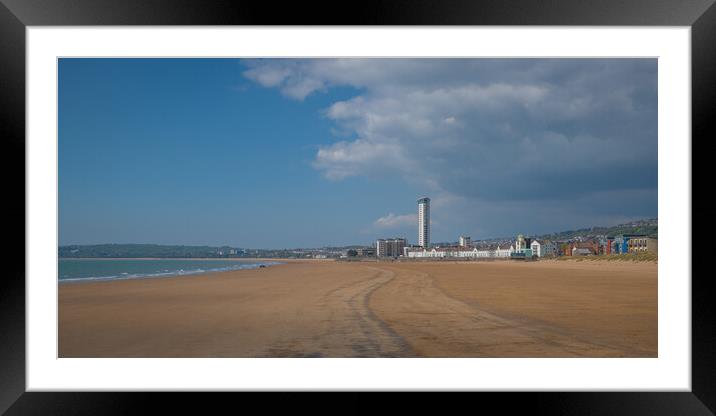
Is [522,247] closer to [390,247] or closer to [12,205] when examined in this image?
[390,247]

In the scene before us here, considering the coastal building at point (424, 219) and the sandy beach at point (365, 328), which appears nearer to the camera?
the sandy beach at point (365, 328)

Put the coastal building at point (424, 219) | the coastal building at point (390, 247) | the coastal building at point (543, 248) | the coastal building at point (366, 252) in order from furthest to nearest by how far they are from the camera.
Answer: the coastal building at point (424, 219)
the coastal building at point (366, 252)
the coastal building at point (390, 247)
the coastal building at point (543, 248)

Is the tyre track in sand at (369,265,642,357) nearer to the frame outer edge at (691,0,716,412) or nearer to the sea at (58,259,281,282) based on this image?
the frame outer edge at (691,0,716,412)

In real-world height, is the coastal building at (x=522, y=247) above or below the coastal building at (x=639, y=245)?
below

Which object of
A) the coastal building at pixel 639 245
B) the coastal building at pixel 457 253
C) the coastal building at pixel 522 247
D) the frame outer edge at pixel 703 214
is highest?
the frame outer edge at pixel 703 214

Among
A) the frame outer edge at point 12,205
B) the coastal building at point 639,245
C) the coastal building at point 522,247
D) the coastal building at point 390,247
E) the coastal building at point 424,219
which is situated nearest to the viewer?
the frame outer edge at point 12,205

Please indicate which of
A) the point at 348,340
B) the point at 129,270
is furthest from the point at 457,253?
the point at 348,340

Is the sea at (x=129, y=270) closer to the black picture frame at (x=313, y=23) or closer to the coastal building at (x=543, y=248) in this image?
the black picture frame at (x=313, y=23)

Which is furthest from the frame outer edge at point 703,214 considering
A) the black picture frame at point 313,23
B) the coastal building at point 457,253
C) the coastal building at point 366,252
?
the coastal building at point 366,252
